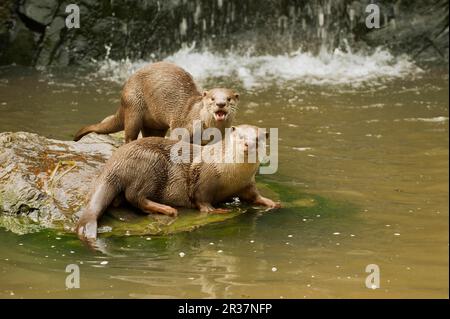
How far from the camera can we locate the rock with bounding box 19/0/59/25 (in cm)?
891

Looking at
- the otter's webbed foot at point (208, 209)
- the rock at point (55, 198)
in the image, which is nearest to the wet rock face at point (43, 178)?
the rock at point (55, 198)

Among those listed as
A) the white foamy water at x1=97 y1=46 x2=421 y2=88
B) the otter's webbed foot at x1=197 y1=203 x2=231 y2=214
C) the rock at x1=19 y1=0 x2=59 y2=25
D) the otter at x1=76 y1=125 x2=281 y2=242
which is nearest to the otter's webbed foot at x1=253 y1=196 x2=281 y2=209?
the otter at x1=76 y1=125 x2=281 y2=242

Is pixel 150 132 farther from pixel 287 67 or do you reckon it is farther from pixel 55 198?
pixel 287 67

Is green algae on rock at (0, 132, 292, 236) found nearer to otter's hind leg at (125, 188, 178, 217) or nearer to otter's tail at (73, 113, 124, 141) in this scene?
otter's hind leg at (125, 188, 178, 217)

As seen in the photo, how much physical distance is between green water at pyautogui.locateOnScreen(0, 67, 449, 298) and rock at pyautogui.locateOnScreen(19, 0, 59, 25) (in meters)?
2.02

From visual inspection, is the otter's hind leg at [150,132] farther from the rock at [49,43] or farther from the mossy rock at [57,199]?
the rock at [49,43]

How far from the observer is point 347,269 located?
3787 mm

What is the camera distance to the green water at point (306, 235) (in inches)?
141

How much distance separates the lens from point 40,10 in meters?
8.94

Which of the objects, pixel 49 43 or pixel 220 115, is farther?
pixel 49 43

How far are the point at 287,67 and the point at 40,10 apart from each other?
2.73 metres

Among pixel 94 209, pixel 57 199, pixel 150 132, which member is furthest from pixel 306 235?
pixel 150 132
